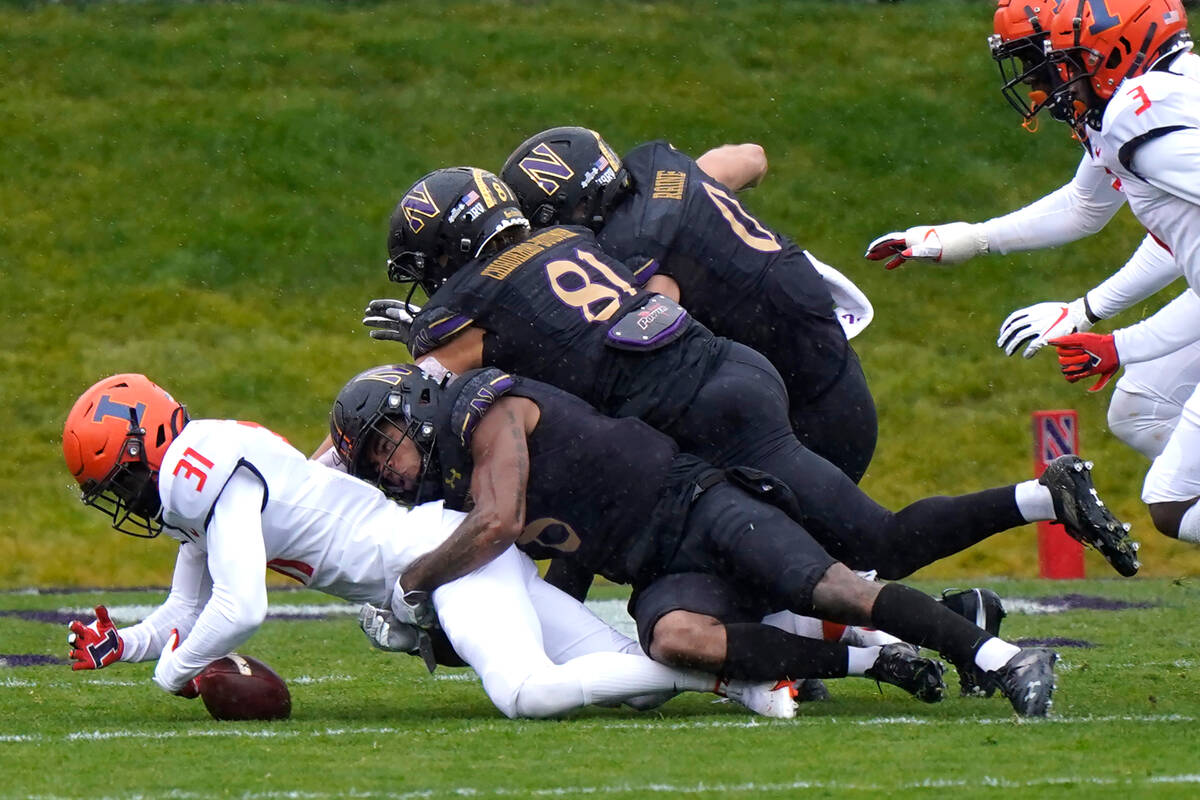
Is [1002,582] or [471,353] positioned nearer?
[471,353]

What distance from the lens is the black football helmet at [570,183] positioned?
5.64 metres

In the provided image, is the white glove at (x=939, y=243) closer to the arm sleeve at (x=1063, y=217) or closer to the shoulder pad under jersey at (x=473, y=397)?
the arm sleeve at (x=1063, y=217)

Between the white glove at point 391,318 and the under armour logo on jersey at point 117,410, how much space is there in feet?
3.40

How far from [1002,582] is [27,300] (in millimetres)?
7997

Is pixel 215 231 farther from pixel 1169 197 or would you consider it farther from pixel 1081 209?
pixel 1169 197

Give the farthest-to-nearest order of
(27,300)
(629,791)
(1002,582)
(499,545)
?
1. (27,300)
2. (1002,582)
3. (499,545)
4. (629,791)

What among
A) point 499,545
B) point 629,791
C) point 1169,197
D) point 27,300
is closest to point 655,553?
point 499,545

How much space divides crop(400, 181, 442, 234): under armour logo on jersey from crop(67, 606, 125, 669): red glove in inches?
59.0

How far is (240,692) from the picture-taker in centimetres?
480

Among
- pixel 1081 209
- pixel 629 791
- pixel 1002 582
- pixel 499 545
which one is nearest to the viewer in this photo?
pixel 629 791

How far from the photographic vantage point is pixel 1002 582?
10.1 m

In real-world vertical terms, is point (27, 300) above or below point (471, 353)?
below

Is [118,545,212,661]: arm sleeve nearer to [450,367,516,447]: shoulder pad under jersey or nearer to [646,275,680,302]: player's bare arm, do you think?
[450,367,516,447]: shoulder pad under jersey

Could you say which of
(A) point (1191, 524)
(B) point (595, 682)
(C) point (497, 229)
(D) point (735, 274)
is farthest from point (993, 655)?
(C) point (497, 229)
